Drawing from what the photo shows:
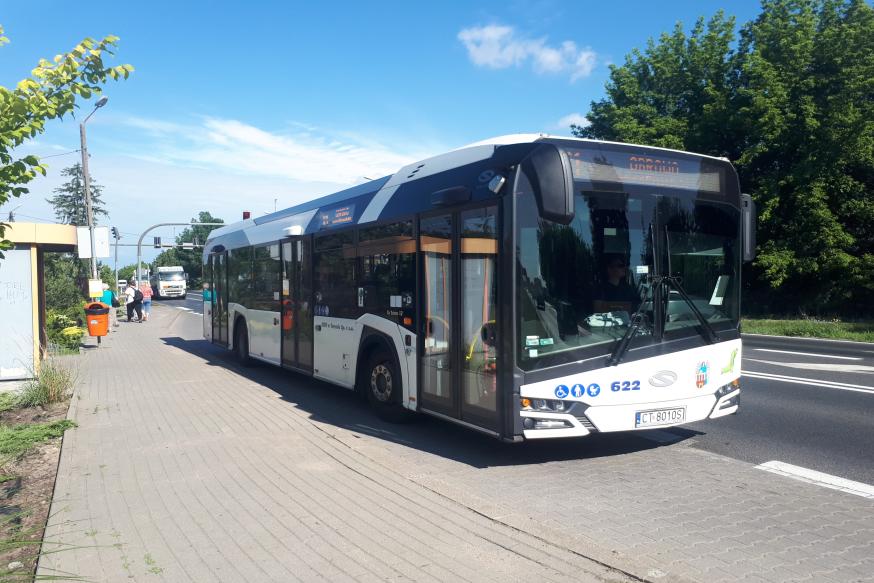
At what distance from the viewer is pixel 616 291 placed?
241 inches

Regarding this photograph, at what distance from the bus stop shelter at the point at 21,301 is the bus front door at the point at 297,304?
395cm

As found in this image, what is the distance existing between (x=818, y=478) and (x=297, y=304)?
756 cm

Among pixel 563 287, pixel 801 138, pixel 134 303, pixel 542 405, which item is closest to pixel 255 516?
pixel 542 405

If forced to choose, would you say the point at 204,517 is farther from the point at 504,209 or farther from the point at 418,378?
the point at 504,209

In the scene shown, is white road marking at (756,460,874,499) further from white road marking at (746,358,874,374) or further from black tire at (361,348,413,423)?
white road marking at (746,358,874,374)

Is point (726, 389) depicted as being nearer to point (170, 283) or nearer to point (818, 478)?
point (818, 478)

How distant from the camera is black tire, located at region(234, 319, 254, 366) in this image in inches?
541

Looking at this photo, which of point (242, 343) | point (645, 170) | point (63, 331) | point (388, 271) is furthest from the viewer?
point (63, 331)

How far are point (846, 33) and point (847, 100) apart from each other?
2.97m

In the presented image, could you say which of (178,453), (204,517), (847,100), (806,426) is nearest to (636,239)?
(806,426)

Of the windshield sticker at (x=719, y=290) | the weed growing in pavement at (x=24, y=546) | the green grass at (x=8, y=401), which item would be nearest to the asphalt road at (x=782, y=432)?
the windshield sticker at (x=719, y=290)

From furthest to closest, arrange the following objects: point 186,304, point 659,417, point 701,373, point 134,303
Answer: point 186,304 < point 134,303 < point 701,373 < point 659,417

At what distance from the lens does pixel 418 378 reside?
7352 millimetres

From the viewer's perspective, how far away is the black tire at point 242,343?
541 inches
